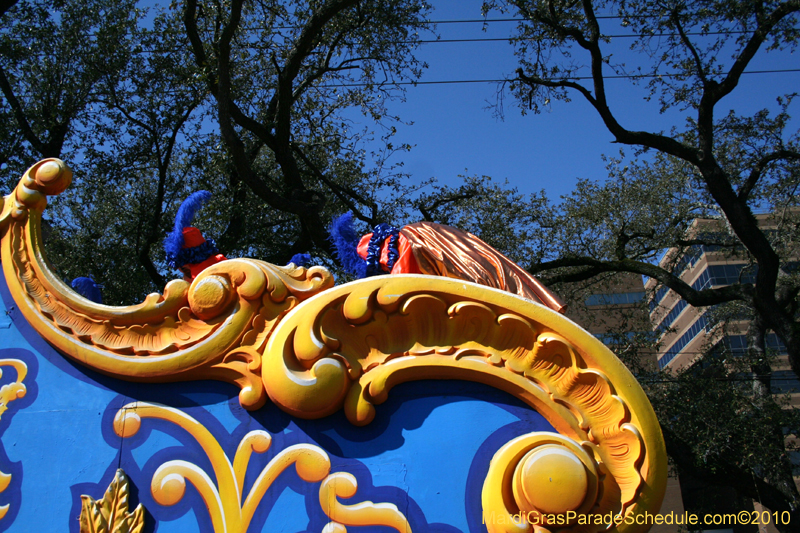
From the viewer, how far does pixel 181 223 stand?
3480 mm

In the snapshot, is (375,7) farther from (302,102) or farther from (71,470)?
(71,470)

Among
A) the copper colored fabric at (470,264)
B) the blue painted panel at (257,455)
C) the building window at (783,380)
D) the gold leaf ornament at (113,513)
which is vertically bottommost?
the gold leaf ornament at (113,513)

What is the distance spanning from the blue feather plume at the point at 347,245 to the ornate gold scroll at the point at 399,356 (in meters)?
0.47

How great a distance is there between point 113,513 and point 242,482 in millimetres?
554

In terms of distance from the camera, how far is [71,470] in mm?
2873

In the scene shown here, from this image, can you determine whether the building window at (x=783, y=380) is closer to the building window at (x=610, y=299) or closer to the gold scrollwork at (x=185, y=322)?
the building window at (x=610, y=299)

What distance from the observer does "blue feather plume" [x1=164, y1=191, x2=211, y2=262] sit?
3.43m

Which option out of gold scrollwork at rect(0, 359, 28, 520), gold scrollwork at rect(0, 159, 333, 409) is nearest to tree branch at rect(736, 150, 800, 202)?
gold scrollwork at rect(0, 159, 333, 409)

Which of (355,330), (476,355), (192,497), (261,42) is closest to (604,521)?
(476,355)

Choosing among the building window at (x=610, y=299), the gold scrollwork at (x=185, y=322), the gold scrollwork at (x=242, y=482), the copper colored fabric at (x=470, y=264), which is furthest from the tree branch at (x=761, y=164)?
the gold scrollwork at (x=242, y=482)

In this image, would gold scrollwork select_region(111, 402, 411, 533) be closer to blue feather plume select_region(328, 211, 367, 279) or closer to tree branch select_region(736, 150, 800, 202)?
blue feather plume select_region(328, 211, 367, 279)

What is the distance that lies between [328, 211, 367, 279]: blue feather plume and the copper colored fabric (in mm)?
303

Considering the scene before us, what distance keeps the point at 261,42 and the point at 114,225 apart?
3.34 meters

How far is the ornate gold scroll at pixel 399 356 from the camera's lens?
272 cm
